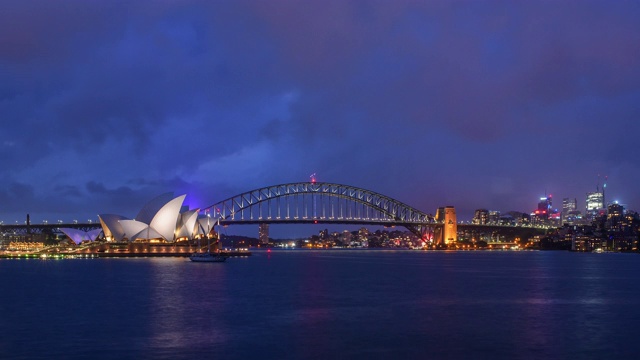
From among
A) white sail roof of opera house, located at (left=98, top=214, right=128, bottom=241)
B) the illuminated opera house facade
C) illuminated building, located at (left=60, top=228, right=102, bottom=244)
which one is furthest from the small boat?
illuminated building, located at (left=60, top=228, right=102, bottom=244)

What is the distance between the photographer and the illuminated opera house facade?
10975cm

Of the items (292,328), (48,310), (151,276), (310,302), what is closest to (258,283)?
(151,276)

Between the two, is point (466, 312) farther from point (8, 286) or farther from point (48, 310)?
point (8, 286)

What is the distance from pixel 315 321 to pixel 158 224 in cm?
8411

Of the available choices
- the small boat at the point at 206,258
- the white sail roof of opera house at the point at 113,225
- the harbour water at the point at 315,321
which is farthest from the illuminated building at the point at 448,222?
the harbour water at the point at 315,321

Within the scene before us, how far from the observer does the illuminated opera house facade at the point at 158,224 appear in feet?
360

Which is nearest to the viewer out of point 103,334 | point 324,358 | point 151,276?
point 324,358

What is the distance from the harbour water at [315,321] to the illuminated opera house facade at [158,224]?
57810mm

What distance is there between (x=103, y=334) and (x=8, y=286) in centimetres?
2791

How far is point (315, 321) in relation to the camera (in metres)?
30.8

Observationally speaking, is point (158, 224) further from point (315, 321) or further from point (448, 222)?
point (315, 321)

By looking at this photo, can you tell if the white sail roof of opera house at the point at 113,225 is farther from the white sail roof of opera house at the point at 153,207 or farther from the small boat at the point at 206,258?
the small boat at the point at 206,258

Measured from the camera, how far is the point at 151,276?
197 ft

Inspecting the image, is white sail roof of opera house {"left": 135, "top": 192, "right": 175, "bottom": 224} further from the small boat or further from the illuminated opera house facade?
the small boat
